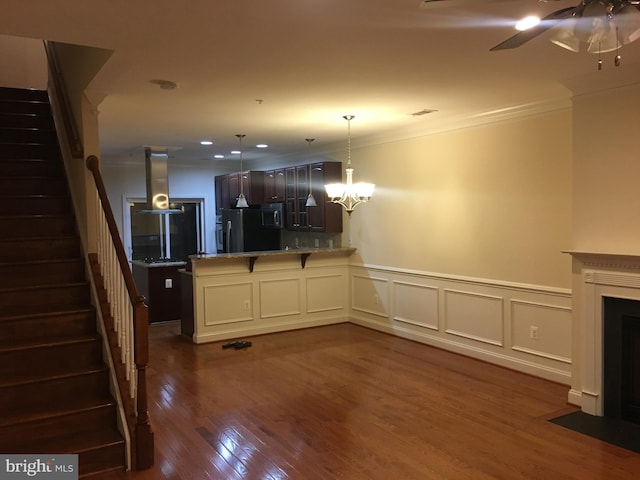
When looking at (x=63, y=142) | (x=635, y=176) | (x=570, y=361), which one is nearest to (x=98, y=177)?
(x=63, y=142)

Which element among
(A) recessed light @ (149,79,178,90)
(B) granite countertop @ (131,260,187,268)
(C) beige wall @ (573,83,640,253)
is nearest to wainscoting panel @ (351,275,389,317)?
(B) granite countertop @ (131,260,187,268)

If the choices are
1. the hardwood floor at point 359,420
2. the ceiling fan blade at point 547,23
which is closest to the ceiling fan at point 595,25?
the ceiling fan blade at point 547,23

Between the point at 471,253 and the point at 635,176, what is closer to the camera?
the point at 635,176

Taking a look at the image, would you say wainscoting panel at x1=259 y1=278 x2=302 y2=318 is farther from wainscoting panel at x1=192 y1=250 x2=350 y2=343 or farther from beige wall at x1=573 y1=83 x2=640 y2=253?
beige wall at x1=573 y1=83 x2=640 y2=253

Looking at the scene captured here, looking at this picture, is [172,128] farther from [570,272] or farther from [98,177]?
[570,272]

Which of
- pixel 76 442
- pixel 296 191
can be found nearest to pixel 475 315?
pixel 296 191

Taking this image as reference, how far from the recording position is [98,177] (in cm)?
386

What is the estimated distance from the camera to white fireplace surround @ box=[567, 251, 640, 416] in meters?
3.77

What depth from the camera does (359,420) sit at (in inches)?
154

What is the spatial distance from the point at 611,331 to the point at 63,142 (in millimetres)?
4791

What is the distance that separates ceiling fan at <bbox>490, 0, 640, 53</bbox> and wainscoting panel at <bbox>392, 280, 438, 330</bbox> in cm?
419

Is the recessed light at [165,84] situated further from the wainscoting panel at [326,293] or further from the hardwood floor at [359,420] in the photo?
the wainscoting panel at [326,293]

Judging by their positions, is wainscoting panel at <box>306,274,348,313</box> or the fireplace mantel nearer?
the fireplace mantel

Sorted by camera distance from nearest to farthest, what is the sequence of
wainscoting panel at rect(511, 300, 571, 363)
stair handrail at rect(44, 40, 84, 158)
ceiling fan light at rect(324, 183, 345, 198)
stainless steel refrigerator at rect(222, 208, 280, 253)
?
stair handrail at rect(44, 40, 84, 158), wainscoting panel at rect(511, 300, 571, 363), ceiling fan light at rect(324, 183, 345, 198), stainless steel refrigerator at rect(222, 208, 280, 253)
